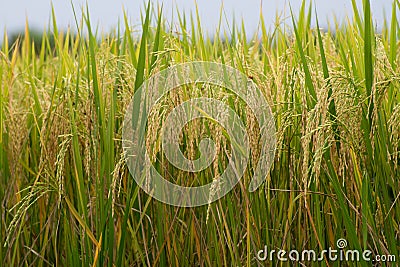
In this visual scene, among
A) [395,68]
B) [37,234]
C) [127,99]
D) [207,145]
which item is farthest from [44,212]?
[395,68]

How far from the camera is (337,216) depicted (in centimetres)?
146

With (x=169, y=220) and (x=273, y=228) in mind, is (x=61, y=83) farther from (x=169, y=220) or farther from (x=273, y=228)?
(x=273, y=228)

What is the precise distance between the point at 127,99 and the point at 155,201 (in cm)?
31

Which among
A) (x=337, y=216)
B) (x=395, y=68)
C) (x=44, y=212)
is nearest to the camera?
(x=337, y=216)

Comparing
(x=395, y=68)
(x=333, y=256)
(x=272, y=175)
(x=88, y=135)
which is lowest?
(x=333, y=256)

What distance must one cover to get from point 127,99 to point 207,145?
27 cm

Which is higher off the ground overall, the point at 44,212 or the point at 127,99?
the point at 127,99

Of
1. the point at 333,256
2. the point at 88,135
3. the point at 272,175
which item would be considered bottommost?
the point at 333,256

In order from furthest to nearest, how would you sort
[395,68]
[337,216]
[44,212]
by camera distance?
1. [44,212]
2. [395,68]
3. [337,216]

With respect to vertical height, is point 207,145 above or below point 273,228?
above

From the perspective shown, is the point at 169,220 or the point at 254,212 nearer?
the point at 254,212

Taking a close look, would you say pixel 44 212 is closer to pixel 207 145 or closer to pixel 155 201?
pixel 155 201

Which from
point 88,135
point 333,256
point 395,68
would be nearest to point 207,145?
point 88,135

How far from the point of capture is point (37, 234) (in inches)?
72.9
